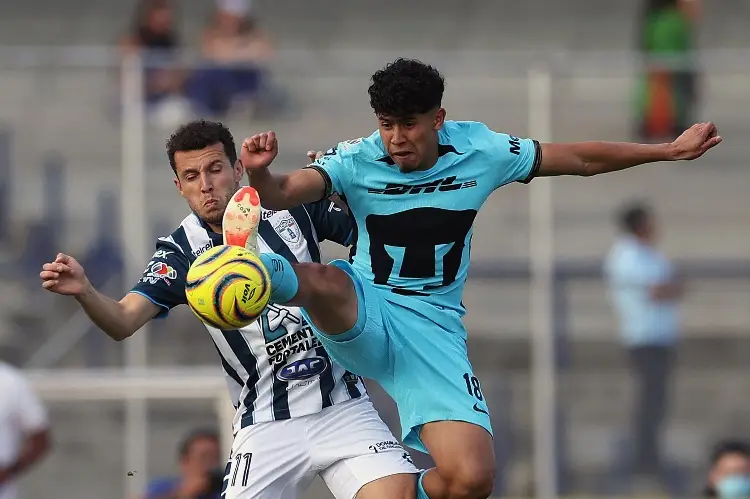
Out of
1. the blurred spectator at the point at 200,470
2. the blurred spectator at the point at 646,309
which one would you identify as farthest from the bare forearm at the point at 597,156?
the blurred spectator at the point at 646,309

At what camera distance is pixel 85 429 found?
1251cm

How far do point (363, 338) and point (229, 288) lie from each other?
0.85 metres

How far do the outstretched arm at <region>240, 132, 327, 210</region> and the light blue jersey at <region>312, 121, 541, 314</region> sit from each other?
0.12 metres

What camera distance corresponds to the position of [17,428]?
1066cm

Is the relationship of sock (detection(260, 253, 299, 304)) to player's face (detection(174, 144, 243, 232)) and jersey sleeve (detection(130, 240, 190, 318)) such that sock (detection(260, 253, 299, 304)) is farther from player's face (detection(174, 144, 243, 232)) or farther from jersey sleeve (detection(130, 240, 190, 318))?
jersey sleeve (detection(130, 240, 190, 318))


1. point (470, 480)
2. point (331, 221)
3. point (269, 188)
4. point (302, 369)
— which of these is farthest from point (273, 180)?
point (470, 480)

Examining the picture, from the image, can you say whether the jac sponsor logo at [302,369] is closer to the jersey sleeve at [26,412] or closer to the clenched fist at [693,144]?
the clenched fist at [693,144]

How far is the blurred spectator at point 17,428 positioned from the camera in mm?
10477

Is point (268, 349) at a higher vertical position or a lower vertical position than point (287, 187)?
lower

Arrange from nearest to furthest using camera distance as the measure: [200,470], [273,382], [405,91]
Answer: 1. [405,91]
2. [273,382]
3. [200,470]

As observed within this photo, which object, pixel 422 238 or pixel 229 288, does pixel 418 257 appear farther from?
pixel 229 288

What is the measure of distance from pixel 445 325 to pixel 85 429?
591 centimetres

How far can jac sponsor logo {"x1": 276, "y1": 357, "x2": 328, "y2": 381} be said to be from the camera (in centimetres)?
758

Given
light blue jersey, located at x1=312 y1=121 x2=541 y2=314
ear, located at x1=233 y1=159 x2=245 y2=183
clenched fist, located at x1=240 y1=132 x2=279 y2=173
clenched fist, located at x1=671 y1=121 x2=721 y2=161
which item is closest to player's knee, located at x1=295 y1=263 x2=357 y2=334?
light blue jersey, located at x1=312 y1=121 x2=541 y2=314
